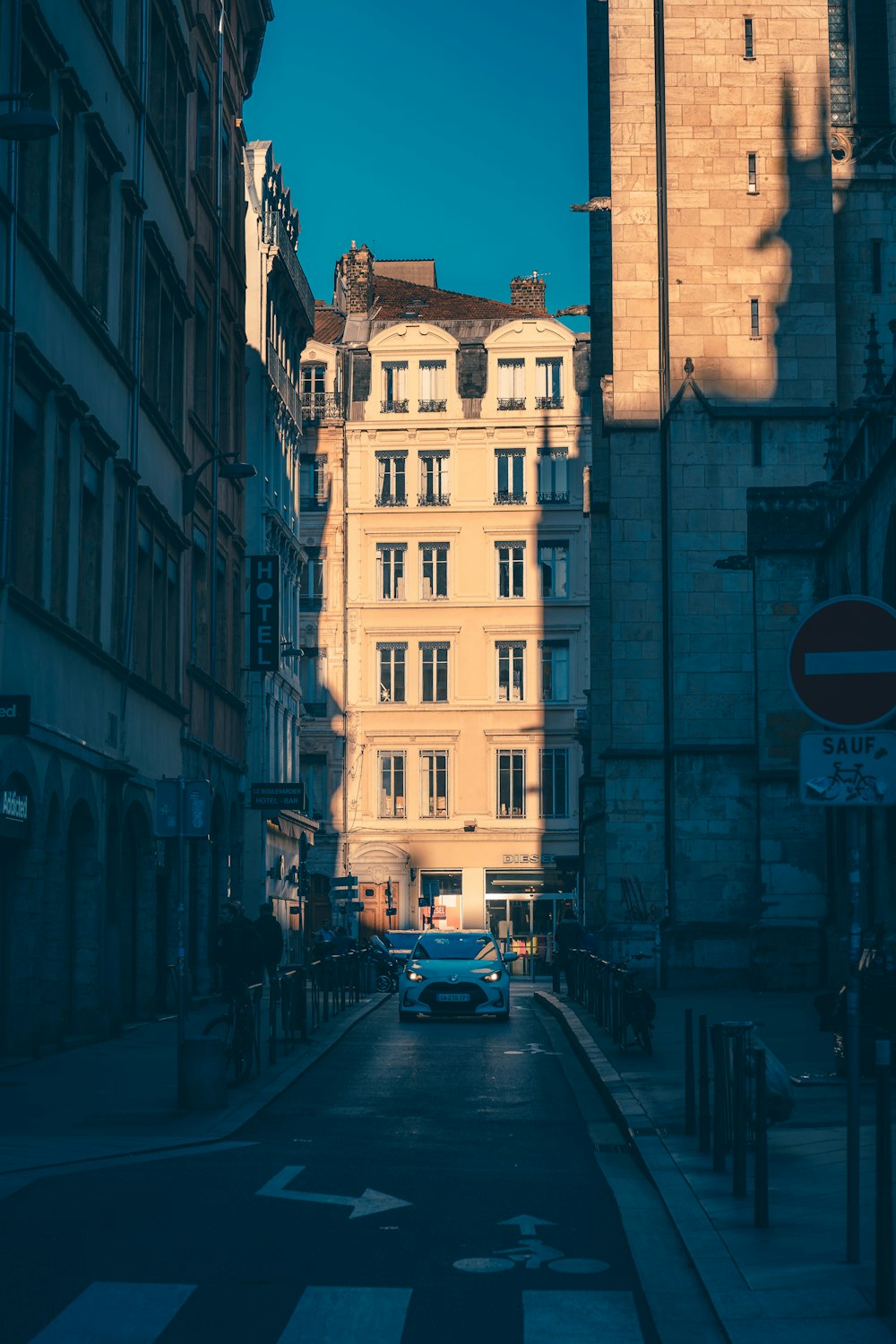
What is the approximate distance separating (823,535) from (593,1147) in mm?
22512

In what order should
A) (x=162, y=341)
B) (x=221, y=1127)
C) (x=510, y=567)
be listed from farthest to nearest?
(x=510, y=567) < (x=162, y=341) < (x=221, y=1127)

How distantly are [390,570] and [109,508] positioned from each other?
159 feet

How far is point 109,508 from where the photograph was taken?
26.4m

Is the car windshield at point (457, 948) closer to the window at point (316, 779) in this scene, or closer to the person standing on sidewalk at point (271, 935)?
the person standing on sidewalk at point (271, 935)

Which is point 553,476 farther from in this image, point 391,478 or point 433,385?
point 391,478

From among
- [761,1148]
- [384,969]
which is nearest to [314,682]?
[384,969]

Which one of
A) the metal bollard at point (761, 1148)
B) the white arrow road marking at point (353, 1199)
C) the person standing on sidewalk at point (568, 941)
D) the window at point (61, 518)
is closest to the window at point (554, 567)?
the person standing on sidewalk at point (568, 941)

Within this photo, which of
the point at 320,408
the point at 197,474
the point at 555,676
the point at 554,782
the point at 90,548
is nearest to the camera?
the point at 90,548

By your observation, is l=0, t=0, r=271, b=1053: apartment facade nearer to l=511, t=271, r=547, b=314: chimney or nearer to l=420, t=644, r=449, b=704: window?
l=420, t=644, r=449, b=704: window

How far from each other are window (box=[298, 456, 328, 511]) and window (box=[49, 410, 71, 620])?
5169cm

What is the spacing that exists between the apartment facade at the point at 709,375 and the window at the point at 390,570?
32.7 m

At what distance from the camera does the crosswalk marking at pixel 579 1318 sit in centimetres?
767

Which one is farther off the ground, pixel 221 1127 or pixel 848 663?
pixel 848 663

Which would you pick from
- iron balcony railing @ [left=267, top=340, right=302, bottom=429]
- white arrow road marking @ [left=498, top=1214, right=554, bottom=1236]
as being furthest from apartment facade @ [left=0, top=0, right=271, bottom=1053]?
iron balcony railing @ [left=267, top=340, right=302, bottom=429]
